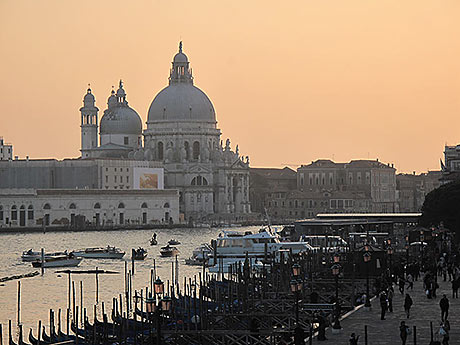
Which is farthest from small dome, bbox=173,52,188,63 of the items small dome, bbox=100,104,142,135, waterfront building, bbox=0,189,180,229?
waterfront building, bbox=0,189,180,229

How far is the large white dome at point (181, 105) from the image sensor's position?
458 feet

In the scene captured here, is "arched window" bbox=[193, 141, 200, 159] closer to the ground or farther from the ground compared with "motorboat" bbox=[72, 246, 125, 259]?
farther from the ground

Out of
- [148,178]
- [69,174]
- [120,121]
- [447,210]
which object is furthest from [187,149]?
[447,210]

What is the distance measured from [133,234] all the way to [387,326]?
7871 cm

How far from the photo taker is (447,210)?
55.1m

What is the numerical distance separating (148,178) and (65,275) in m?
70.2

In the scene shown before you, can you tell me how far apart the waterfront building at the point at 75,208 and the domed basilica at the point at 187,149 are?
40.0 ft

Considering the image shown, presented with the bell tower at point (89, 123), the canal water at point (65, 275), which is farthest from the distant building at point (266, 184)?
the canal water at point (65, 275)

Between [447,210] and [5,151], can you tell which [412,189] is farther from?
[447,210]

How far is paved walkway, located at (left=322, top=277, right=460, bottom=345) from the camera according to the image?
26828mm

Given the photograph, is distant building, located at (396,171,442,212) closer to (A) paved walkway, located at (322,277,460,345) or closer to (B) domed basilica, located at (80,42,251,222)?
(B) domed basilica, located at (80,42,251,222)

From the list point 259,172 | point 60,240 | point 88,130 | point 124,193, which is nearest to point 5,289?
point 60,240

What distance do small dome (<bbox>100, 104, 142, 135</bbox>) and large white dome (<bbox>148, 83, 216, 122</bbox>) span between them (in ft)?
16.1

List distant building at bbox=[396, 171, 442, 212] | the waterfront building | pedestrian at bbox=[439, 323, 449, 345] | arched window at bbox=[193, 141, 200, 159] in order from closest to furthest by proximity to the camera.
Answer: pedestrian at bbox=[439, 323, 449, 345], the waterfront building, arched window at bbox=[193, 141, 200, 159], distant building at bbox=[396, 171, 442, 212]
